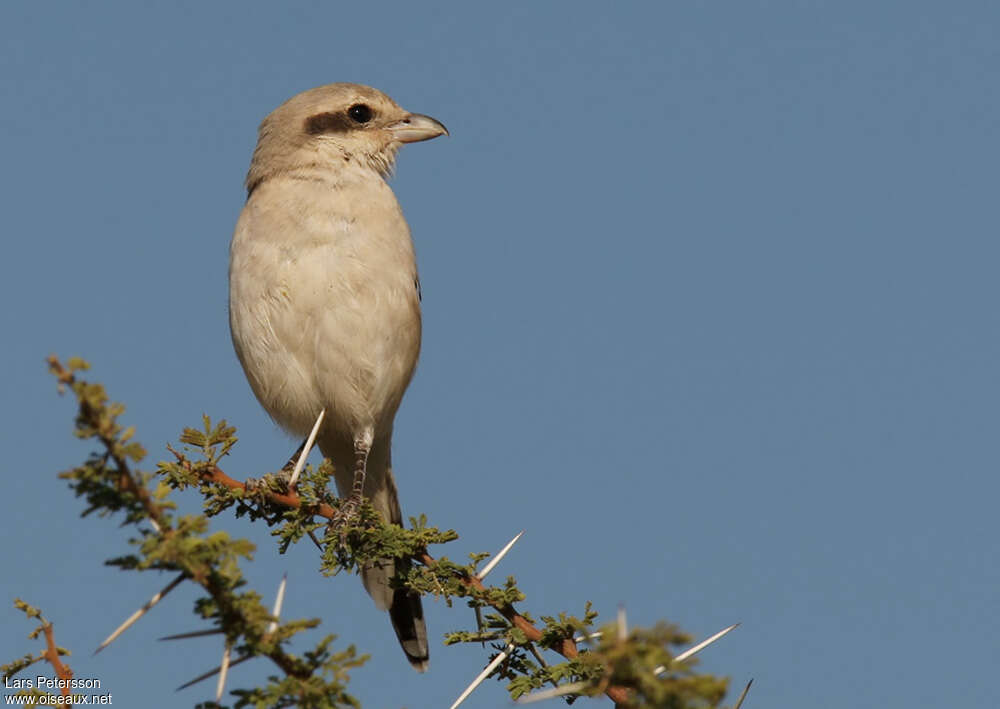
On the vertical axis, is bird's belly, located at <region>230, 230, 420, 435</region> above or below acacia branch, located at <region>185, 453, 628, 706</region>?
above

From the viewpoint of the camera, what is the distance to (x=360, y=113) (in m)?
6.84

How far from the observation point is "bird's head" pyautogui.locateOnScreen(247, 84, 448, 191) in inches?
249

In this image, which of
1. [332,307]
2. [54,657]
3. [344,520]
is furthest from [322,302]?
[54,657]

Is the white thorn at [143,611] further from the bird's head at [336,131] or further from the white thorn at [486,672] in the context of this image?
the bird's head at [336,131]

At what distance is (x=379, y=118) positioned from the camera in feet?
22.7

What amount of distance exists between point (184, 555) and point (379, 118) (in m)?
5.04

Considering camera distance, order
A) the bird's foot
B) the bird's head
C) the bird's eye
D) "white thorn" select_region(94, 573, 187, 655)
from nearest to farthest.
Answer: "white thorn" select_region(94, 573, 187, 655) < the bird's foot < the bird's head < the bird's eye

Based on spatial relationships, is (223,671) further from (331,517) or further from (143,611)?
(331,517)

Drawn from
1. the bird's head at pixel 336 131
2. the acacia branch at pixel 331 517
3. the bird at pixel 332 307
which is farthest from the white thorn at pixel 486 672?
the bird's head at pixel 336 131

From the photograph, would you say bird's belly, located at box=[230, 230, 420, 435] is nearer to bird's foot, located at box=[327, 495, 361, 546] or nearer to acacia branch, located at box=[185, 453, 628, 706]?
bird's foot, located at box=[327, 495, 361, 546]

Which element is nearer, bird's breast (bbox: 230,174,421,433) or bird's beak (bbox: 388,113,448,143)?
bird's breast (bbox: 230,174,421,433)

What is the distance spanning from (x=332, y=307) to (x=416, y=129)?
6.25 ft

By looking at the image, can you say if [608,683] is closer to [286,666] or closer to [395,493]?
[286,666]

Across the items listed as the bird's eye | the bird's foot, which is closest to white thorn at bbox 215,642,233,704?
the bird's foot
